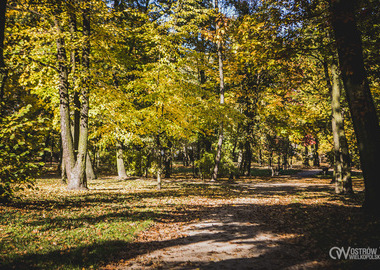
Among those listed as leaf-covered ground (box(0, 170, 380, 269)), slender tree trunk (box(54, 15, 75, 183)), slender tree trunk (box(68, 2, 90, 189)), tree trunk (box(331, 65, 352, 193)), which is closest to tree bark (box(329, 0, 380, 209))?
leaf-covered ground (box(0, 170, 380, 269))

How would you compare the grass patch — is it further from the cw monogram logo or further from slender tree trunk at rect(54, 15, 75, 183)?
the cw monogram logo

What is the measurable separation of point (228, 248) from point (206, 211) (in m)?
3.79

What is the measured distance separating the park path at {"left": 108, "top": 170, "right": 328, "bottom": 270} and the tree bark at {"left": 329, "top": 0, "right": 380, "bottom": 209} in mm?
2620

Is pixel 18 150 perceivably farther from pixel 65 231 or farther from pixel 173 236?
pixel 173 236

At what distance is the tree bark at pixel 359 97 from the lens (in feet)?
19.9

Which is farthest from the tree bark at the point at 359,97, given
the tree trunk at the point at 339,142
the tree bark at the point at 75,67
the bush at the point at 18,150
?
the tree bark at the point at 75,67

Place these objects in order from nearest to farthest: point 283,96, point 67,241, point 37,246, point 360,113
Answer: point 37,246 → point 67,241 → point 360,113 → point 283,96

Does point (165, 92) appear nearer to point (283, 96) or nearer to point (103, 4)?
point (103, 4)

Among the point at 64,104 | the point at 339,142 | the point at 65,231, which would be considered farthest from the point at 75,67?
the point at 339,142

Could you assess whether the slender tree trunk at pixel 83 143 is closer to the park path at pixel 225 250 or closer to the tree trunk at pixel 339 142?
the park path at pixel 225 250

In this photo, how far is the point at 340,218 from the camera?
675cm

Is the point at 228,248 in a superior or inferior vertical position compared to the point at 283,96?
inferior

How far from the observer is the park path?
460 centimetres

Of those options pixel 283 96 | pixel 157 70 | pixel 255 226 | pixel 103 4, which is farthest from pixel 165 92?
pixel 283 96
